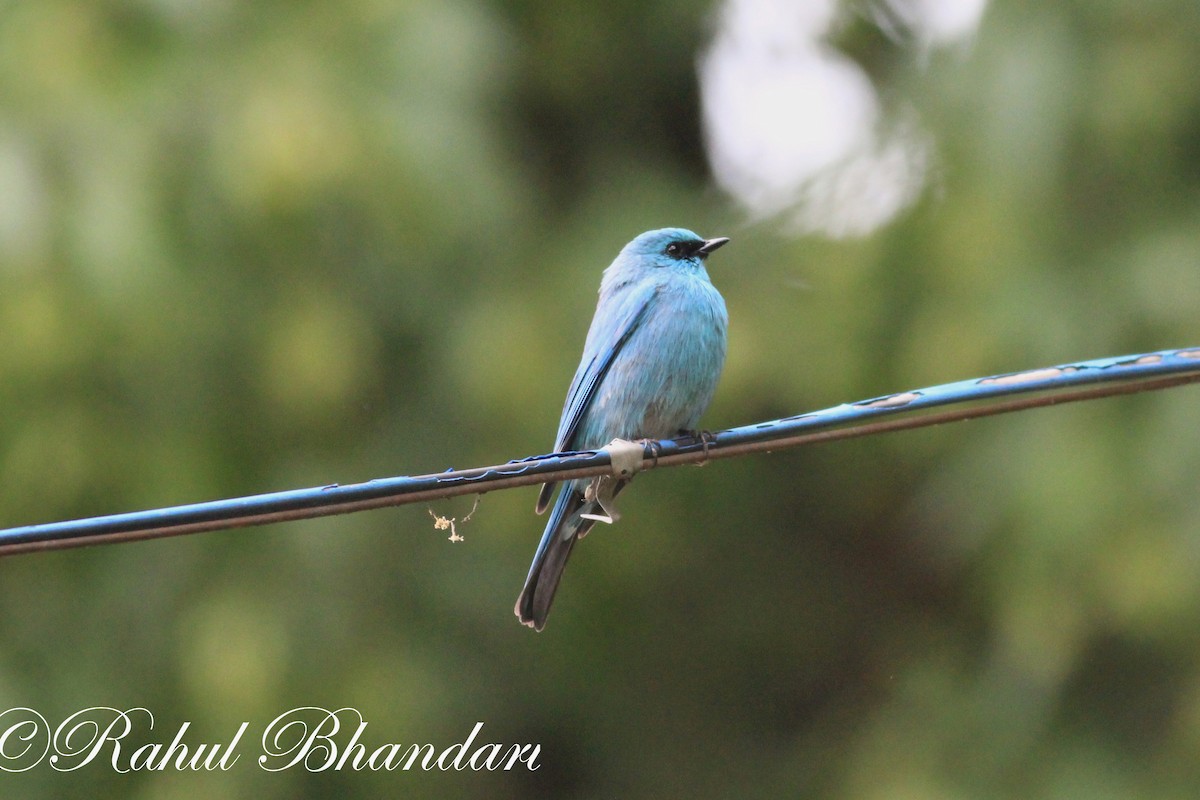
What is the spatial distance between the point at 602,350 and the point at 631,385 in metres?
0.21

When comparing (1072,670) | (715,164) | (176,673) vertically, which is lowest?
(1072,670)

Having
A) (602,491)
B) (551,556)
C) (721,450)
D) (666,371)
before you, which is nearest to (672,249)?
(666,371)

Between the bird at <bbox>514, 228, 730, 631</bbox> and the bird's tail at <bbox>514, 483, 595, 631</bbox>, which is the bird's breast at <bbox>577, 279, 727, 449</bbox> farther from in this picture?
the bird's tail at <bbox>514, 483, 595, 631</bbox>

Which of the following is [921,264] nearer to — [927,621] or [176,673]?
[927,621]

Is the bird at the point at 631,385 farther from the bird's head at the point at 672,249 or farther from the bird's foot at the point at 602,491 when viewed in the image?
the bird's head at the point at 672,249

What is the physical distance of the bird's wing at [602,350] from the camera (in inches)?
206

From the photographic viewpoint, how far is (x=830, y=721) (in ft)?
28.9

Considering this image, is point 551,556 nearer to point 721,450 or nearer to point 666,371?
point 666,371

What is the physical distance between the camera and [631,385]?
201 inches

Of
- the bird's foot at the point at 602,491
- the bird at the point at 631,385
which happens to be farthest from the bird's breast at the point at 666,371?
the bird's foot at the point at 602,491

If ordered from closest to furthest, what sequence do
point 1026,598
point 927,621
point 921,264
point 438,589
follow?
point 1026,598 → point 921,264 → point 438,589 → point 927,621

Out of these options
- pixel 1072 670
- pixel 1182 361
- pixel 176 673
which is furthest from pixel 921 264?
pixel 176 673

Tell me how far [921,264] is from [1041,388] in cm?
365

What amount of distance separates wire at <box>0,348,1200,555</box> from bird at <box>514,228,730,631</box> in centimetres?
152
